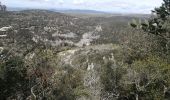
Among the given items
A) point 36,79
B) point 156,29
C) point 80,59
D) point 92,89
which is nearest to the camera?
point 36,79

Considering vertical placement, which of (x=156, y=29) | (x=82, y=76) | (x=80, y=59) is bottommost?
(x=80, y=59)

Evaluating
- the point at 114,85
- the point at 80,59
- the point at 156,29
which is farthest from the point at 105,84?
the point at 80,59

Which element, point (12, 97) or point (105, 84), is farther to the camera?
point (105, 84)

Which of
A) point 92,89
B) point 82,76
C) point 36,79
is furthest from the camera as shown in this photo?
point 82,76

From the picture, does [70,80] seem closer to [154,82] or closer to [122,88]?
[122,88]

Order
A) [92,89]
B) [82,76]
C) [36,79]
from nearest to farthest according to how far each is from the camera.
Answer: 1. [36,79]
2. [92,89]
3. [82,76]

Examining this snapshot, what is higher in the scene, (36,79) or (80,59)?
(36,79)

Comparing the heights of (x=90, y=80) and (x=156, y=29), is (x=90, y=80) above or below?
below

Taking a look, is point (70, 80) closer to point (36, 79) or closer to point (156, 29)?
point (36, 79)

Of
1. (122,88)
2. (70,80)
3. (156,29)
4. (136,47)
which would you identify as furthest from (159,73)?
(136,47)
